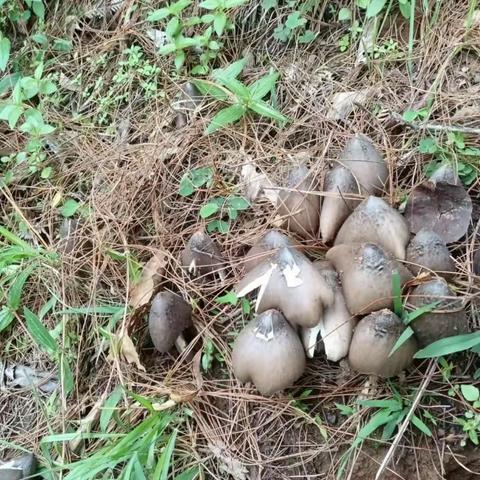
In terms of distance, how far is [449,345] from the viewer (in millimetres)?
2027

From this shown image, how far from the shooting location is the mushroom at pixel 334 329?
212 cm

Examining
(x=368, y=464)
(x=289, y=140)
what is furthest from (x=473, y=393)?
(x=289, y=140)

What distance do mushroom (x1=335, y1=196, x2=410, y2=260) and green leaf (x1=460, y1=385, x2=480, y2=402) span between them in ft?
1.34

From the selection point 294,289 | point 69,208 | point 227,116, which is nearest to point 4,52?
point 69,208

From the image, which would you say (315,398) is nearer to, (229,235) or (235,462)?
(235,462)

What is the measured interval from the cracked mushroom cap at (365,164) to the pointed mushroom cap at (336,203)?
0.11ft

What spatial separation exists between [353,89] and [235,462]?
1475mm

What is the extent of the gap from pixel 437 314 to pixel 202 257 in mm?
812

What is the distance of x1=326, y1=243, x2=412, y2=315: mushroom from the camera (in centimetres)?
206

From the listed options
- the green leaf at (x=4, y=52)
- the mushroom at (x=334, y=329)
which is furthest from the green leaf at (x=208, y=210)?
the green leaf at (x=4, y=52)

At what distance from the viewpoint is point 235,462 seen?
221 cm

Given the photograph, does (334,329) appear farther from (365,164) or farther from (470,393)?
(365,164)

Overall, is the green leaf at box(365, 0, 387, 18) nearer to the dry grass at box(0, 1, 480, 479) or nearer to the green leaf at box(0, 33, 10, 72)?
the dry grass at box(0, 1, 480, 479)

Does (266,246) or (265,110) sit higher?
(265,110)
